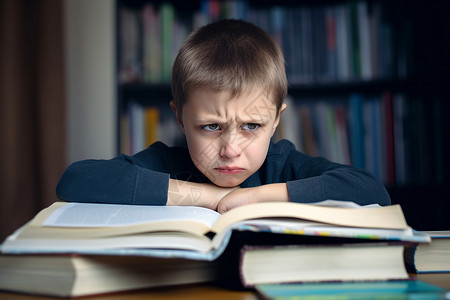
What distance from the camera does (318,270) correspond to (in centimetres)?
47

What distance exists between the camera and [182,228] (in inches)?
18.7

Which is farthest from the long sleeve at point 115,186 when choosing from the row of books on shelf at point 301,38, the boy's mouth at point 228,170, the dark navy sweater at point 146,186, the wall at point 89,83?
the wall at point 89,83

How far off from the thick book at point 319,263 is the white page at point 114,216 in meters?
0.08

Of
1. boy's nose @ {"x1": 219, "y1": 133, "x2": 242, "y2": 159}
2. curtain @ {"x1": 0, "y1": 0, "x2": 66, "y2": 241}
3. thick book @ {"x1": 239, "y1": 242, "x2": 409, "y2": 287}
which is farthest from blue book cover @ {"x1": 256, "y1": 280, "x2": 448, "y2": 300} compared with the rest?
curtain @ {"x1": 0, "y1": 0, "x2": 66, "y2": 241}

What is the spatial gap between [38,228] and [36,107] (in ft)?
5.07

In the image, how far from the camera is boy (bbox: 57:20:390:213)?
777mm

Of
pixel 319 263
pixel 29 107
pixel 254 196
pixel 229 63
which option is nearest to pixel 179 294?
pixel 319 263

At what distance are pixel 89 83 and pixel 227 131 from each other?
59.2 inches

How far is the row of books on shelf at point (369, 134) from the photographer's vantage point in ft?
5.73

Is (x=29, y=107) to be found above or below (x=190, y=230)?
above

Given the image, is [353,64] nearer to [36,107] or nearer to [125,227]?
[36,107]

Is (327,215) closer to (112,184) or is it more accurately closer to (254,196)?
(254,196)

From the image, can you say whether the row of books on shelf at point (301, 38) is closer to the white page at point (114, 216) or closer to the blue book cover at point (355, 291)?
the white page at point (114, 216)

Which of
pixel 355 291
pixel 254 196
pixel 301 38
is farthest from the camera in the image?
pixel 301 38
